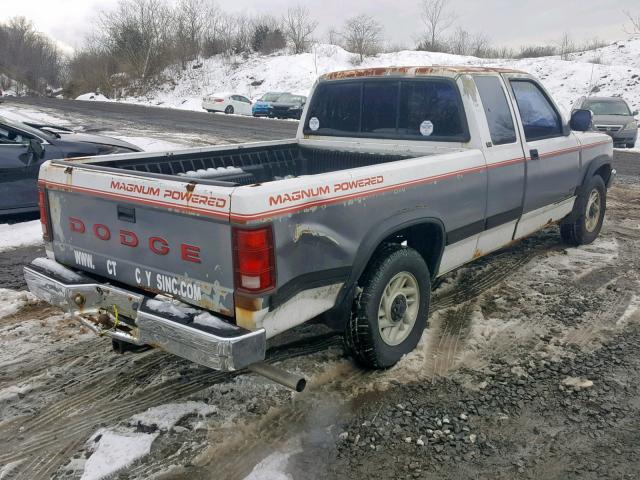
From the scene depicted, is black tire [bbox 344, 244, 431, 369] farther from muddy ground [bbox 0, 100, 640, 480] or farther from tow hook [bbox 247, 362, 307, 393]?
tow hook [bbox 247, 362, 307, 393]

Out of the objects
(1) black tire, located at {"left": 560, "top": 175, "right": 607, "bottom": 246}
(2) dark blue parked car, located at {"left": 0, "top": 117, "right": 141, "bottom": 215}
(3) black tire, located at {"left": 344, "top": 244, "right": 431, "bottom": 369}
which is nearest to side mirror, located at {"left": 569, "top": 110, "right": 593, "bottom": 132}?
(1) black tire, located at {"left": 560, "top": 175, "right": 607, "bottom": 246}

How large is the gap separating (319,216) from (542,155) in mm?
2959

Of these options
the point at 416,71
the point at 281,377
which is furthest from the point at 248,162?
the point at 281,377

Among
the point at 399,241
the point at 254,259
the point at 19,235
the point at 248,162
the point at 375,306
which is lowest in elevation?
the point at 19,235

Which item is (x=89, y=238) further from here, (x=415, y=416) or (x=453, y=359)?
(x=453, y=359)

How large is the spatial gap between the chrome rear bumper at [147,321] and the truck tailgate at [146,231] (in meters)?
0.10

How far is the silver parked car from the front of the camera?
1714cm

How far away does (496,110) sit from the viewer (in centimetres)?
461

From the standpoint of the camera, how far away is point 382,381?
3.68 metres

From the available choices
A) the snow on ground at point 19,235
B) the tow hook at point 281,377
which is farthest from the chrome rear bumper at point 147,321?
the snow on ground at point 19,235

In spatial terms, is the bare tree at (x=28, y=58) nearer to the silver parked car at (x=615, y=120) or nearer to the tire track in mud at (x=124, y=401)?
the silver parked car at (x=615, y=120)

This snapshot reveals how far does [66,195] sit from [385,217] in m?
1.95

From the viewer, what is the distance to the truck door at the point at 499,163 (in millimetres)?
4410

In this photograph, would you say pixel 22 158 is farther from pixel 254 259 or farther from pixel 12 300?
pixel 254 259
